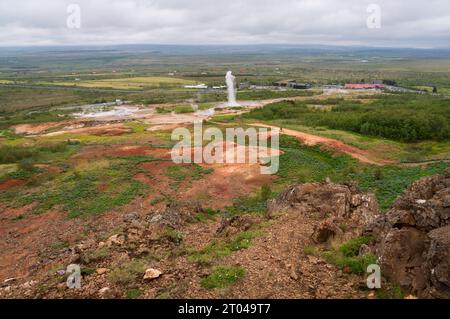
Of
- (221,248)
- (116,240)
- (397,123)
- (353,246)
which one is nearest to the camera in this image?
(353,246)

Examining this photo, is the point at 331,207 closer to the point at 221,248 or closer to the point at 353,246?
the point at 353,246

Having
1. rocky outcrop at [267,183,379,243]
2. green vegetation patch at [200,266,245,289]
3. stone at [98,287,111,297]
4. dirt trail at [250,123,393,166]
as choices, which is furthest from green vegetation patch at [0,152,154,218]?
dirt trail at [250,123,393,166]

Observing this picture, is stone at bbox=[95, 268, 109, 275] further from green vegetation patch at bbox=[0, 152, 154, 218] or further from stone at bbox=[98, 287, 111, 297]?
green vegetation patch at bbox=[0, 152, 154, 218]

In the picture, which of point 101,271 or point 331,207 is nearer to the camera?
point 101,271

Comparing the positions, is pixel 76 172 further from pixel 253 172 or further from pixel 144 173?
pixel 253 172

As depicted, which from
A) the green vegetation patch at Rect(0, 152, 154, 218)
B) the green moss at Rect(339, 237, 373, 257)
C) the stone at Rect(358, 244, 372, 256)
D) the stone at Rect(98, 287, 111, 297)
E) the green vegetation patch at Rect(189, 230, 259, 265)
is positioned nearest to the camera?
the stone at Rect(98, 287, 111, 297)

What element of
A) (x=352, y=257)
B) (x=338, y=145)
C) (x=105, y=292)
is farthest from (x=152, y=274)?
(x=338, y=145)

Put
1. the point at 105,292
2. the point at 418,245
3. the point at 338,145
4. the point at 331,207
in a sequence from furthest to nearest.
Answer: the point at 338,145, the point at 331,207, the point at 105,292, the point at 418,245

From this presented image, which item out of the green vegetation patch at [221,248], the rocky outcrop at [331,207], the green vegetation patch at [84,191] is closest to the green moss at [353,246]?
the rocky outcrop at [331,207]
